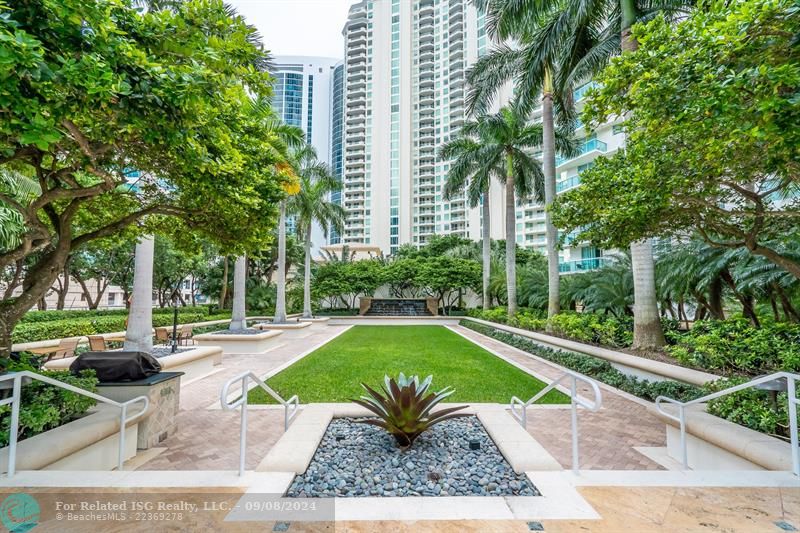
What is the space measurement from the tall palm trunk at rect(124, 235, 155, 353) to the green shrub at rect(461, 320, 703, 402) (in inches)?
410

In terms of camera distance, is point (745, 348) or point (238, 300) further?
point (238, 300)

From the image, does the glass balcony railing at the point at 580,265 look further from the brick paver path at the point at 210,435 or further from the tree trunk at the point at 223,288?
the brick paver path at the point at 210,435

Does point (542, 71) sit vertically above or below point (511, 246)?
above

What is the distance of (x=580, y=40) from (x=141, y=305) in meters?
14.7

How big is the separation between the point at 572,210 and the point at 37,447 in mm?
8107

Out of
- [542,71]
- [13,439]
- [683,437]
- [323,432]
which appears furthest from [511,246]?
[13,439]

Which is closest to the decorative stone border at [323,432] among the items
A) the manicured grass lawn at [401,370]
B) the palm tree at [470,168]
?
the manicured grass lawn at [401,370]

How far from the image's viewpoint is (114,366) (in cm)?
493

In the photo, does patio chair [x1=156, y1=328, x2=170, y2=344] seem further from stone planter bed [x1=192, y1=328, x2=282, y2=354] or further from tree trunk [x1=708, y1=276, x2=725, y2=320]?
tree trunk [x1=708, y1=276, x2=725, y2=320]

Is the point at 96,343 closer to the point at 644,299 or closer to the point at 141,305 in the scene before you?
the point at 141,305

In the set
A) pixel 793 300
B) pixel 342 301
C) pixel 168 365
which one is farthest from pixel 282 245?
pixel 793 300

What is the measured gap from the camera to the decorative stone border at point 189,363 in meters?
7.36

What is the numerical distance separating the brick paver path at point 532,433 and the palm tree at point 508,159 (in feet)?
38.9

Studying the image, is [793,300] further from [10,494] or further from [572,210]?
[10,494]
